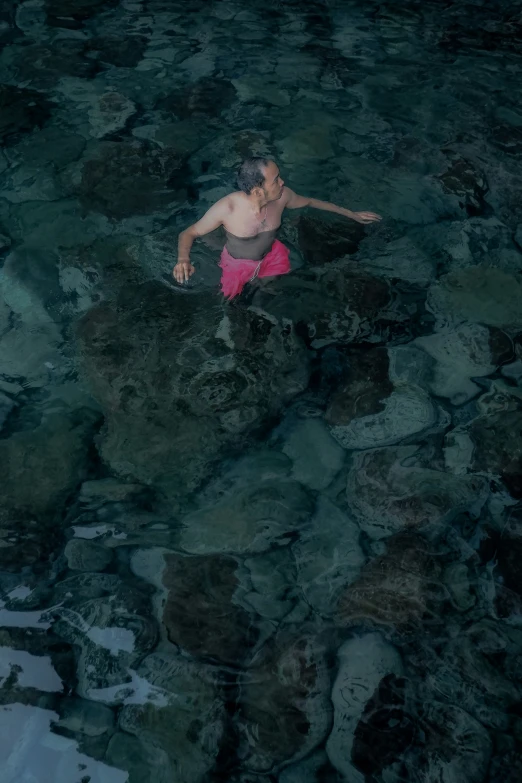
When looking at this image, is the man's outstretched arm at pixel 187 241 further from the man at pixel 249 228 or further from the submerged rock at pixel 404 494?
the submerged rock at pixel 404 494

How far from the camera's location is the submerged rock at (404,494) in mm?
3340

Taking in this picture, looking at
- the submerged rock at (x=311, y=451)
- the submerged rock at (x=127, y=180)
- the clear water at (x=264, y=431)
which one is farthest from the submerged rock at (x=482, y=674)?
the submerged rock at (x=127, y=180)

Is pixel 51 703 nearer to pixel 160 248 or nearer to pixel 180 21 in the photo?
pixel 160 248

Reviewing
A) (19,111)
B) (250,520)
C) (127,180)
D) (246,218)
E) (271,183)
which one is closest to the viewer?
(250,520)

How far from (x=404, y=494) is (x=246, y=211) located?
6.67 feet

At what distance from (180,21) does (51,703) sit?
6.97 m

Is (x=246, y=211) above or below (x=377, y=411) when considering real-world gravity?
above

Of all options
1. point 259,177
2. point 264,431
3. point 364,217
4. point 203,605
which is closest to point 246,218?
point 259,177

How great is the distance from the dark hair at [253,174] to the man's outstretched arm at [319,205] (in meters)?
0.70

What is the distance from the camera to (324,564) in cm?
324

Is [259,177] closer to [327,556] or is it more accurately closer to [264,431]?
[264,431]

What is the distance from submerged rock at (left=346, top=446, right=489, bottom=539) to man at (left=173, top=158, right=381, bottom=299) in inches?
61.9

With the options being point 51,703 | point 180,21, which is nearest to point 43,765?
point 51,703

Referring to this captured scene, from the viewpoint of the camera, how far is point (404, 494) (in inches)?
134
